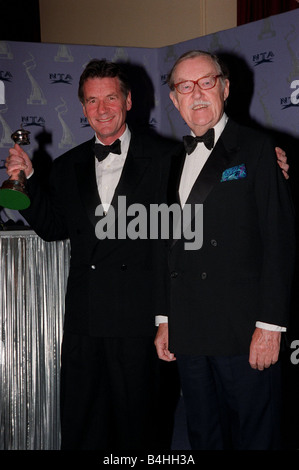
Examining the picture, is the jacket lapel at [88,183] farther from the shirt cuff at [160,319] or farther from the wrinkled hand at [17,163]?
the shirt cuff at [160,319]

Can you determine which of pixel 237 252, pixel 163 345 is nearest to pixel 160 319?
pixel 163 345

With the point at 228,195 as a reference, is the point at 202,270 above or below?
below

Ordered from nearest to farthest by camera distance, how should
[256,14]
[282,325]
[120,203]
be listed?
[282,325] < [120,203] < [256,14]

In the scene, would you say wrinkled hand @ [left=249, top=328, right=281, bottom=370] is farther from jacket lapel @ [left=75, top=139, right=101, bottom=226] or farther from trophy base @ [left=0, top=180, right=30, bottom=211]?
trophy base @ [left=0, top=180, right=30, bottom=211]

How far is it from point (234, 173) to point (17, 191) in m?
0.82

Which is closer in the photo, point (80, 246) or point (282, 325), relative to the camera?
point (282, 325)

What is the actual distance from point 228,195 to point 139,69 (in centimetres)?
245

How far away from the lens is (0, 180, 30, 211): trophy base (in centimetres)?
219

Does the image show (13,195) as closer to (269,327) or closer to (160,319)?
(160,319)

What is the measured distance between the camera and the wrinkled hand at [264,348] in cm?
179

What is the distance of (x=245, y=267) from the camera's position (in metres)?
1.85

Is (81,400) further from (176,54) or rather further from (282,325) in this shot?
(176,54)

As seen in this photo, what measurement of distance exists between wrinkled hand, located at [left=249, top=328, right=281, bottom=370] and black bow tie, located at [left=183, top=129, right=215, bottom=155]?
606 millimetres
